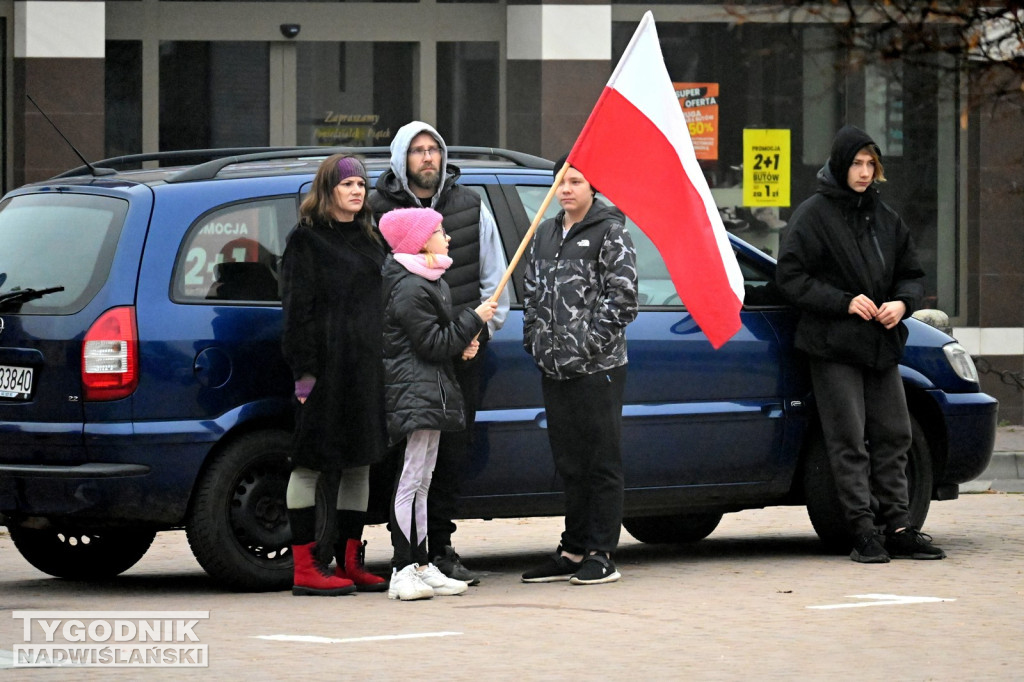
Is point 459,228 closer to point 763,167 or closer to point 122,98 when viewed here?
point 122,98

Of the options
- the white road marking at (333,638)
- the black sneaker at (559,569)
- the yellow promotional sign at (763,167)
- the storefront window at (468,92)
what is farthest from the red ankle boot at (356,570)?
the yellow promotional sign at (763,167)

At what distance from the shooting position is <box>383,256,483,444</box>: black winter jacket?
7965 mm

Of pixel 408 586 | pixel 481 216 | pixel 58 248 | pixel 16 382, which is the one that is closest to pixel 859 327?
pixel 481 216

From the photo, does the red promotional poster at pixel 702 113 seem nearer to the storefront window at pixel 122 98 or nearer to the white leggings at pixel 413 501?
the storefront window at pixel 122 98

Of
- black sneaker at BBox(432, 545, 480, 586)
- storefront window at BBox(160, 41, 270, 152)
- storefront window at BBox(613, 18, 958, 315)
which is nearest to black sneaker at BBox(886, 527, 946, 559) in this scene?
black sneaker at BBox(432, 545, 480, 586)

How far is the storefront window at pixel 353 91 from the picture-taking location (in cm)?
1667

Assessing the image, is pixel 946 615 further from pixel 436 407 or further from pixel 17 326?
pixel 17 326

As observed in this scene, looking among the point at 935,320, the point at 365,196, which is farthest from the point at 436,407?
the point at 935,320

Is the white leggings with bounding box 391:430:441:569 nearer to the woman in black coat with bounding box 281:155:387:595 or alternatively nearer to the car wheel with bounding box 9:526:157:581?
the woman in black coat with bounding box 281:155:387:595

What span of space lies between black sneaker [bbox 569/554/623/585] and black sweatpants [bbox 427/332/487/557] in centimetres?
59

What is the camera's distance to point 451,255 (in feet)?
27.3

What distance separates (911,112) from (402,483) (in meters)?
10.4

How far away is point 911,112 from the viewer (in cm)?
1738

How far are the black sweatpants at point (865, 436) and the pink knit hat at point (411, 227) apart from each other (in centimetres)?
215
